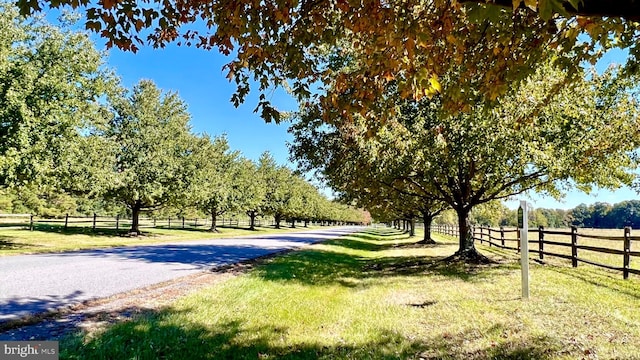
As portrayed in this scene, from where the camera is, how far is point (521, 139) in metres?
12.0

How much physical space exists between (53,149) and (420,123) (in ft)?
49.9

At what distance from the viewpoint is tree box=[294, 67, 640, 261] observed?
12016 millimetres

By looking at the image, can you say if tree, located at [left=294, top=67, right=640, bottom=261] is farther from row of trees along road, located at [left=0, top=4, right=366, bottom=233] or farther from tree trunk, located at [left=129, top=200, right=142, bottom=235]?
tree trunk, located at [left=129, top=200, right=142, bottom=235]

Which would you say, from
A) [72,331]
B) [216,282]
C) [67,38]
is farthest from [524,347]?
[67,38]

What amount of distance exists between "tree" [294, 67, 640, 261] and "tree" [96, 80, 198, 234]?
18160 millimetres

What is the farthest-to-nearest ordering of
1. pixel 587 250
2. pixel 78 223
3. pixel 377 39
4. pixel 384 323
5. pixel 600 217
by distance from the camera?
pixel 600 217
pixel 78 223
pixel 587 250
pixel 384 323
pixel 377 39

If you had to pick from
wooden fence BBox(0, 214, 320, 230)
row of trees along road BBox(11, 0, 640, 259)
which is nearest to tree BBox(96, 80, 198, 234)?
wooden fence BBox(0, 214, 320, 230)

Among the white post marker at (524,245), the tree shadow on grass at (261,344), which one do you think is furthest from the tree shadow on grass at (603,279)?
the tree shadow on grass at (261,344)

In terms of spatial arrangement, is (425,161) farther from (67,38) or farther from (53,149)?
(67,38)

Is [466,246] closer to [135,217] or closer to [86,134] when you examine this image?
[86,134]

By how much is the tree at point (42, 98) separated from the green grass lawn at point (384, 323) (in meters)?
10.7

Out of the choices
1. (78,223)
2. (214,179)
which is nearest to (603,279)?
(214,179)

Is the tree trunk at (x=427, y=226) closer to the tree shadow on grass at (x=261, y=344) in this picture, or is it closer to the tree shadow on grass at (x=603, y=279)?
the tree shadow on grass at (x=603, y=279)

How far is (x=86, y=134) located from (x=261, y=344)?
2083 centimetres
